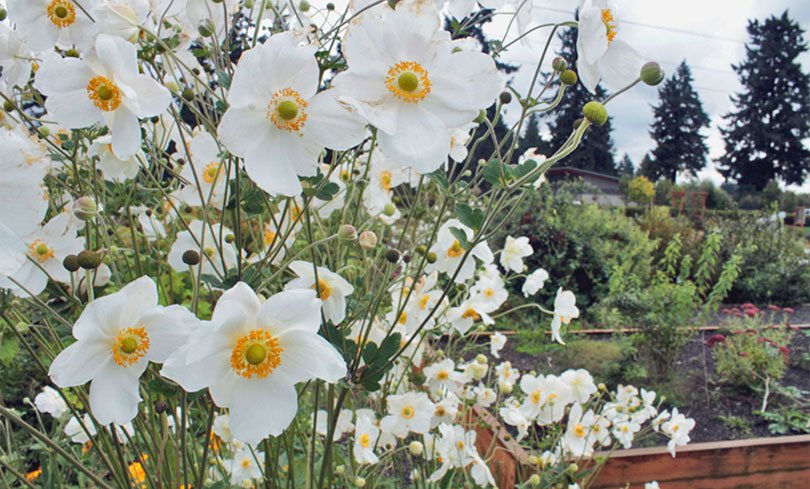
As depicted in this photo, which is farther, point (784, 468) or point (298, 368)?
point (784, 468)

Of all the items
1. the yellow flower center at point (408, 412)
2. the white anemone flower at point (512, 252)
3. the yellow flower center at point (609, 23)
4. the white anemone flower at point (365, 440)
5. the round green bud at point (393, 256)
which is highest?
the white anemone flower at point (512, 252)

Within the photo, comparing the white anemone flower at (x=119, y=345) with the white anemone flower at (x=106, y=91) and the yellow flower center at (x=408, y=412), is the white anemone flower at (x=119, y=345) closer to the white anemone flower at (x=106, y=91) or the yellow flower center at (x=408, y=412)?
the white anemone flower at (x=106, y=91)

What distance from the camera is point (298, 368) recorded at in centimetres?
51

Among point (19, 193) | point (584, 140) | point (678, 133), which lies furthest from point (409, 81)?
A: point (678, 133)

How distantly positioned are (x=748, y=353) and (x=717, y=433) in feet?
2.77

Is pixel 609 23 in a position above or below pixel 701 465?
Result: above

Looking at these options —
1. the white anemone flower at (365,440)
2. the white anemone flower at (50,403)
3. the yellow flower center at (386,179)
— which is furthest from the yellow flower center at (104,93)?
the white anemone flower at (50,403)

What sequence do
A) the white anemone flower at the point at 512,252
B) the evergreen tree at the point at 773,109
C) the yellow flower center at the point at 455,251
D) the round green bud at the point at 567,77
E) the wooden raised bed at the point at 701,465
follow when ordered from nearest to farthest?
the round green bud at the point at 567,77 → the yellow flower center at the point at 455,251 → the white anemone flower at the point at 512,252 → the wooden raised bed at the point at 701,465 → the evergreen tree at the point at 773,109

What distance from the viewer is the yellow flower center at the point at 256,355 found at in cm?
50

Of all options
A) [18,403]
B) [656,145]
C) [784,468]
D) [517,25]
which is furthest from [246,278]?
[656,145]

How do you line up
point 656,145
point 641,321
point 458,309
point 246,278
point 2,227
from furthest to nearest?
point 656,145 → point 641,321 → point 458,309 → point 246,278 → point 2,227

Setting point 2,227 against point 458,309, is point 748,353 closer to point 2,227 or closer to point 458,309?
point 458,309

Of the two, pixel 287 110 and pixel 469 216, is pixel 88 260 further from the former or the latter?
pixel 469 216

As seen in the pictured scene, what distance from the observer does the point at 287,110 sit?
1.59 feet
